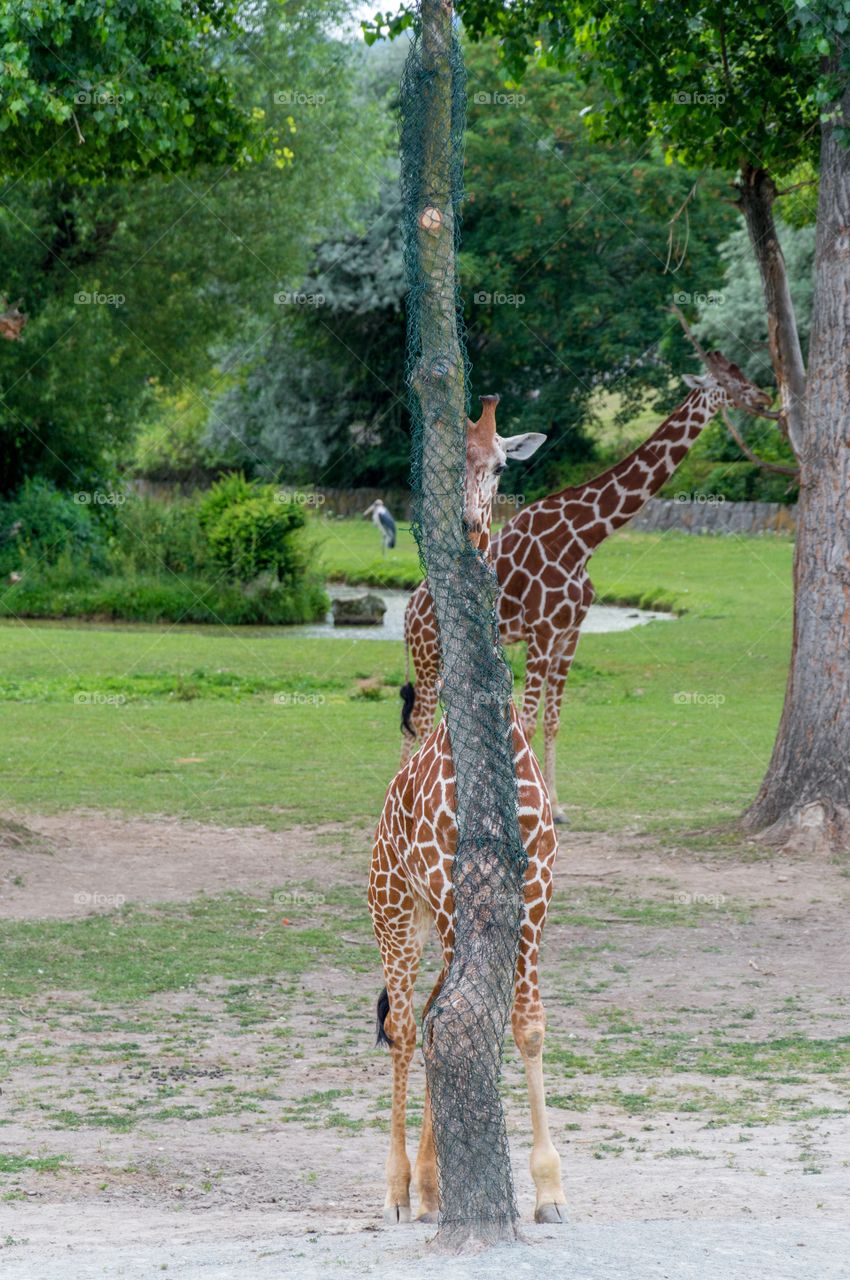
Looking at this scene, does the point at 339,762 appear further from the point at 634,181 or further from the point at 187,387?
the point at 634,181

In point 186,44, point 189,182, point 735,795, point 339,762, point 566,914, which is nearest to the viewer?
point 566,914

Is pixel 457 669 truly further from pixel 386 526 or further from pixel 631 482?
pixel 386 526

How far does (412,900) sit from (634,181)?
34216mm

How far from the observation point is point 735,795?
12.3m

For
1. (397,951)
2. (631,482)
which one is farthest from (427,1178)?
(631,482)

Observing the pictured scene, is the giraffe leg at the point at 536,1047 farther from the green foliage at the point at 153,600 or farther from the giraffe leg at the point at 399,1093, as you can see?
the green foliage at the point at 153,600

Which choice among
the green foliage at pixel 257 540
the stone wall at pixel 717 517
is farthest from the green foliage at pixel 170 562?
the stone wall at pixel 717 517

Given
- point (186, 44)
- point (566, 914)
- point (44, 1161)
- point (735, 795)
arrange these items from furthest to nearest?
point (735, 795) < point (186, 44) < point (566, 914) < point (44, 1161)

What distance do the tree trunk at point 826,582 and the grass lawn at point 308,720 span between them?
3.18ft

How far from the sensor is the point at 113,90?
377 inches

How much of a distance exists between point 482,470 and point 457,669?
25.3 inches

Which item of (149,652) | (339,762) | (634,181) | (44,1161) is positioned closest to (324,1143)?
(44,1161)

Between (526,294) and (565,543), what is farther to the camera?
(526,294)

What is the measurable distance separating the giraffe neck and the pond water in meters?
9.15
